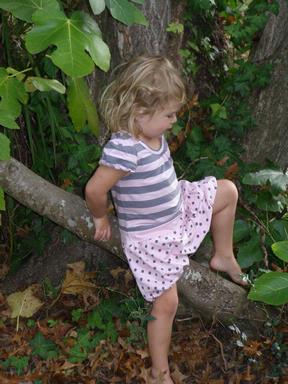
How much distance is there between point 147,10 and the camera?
8.93ft

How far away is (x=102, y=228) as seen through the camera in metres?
2.40

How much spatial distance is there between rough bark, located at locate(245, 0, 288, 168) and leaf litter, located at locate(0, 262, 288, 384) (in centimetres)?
86

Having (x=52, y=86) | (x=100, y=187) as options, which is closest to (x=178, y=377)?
(x=100, y=187)

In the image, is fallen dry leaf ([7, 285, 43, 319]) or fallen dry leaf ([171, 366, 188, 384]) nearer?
fallen dry leaf ([171, 366, 188, 384])

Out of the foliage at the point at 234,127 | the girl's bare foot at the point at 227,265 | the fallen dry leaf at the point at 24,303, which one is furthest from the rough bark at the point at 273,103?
the fallen dry leaf at the point at 24,303

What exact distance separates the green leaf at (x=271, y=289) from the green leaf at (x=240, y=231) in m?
0.58

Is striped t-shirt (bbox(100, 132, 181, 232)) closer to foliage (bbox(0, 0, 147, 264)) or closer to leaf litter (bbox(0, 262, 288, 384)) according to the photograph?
foliage (bbox(0, 0, 147, 264))

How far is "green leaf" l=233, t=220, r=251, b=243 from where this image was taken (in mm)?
2817

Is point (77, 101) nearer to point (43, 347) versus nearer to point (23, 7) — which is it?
point (23, 7)

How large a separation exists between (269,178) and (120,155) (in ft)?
2.65

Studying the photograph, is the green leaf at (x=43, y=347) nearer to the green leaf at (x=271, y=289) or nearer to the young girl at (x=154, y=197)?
the young girl at (x=154, y=197)

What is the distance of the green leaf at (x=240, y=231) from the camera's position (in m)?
2.82

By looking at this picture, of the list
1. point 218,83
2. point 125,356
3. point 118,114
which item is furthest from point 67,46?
point 218,83

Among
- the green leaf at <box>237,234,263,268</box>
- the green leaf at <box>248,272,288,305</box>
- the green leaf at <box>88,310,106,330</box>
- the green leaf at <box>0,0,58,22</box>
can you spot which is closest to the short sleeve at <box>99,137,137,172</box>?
the green leaf at <box>0,0,58,22</box>
